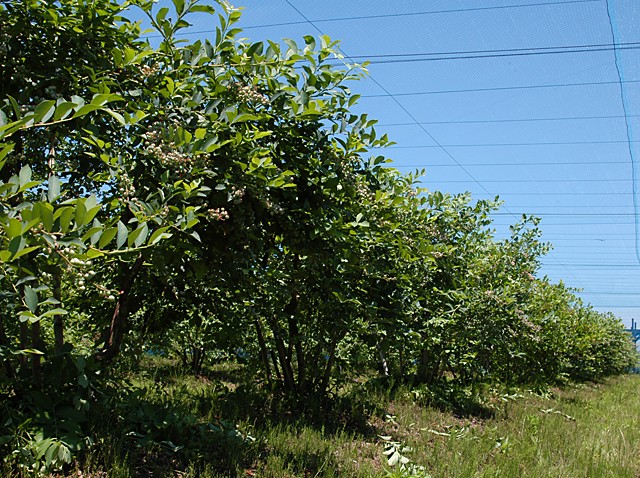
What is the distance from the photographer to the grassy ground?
315 cm

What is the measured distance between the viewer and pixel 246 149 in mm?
2807

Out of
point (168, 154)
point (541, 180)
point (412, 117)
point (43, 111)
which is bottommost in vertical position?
point (43, 111)

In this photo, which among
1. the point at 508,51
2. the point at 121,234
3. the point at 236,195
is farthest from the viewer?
the point at 508,51

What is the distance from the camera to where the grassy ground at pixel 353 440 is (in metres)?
3.15

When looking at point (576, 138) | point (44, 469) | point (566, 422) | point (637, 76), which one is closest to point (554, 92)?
point (637, 76)

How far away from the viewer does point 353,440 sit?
4.48 meters

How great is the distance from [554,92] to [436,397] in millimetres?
4934

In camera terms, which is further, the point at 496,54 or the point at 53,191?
the point at 496,54

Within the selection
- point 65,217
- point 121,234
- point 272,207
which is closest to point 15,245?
point 65,217

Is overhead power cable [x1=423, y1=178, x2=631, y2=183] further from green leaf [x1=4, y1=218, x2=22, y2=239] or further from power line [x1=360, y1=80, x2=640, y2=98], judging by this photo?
green leaf [x1=4, y1=218, x2=22, y2=239]

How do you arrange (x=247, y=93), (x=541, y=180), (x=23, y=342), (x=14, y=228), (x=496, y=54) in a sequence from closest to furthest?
(x=14, y=228) → (x=247, y=93) → (x=23, y=342) → (x=496, y=54) → (x=541, y=180)

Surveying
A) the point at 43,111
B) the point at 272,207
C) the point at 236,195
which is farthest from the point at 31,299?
the point at 272,207

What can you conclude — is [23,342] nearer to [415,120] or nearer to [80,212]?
[80,212]

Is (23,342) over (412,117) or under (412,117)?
under
